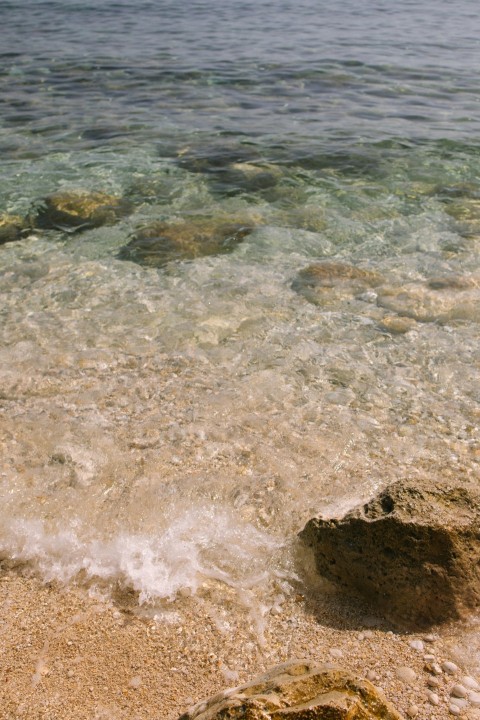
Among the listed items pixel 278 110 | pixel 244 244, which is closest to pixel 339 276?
pixel 244 244

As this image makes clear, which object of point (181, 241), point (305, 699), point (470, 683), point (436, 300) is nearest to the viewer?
point (305, 699)

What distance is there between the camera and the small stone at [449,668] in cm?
298

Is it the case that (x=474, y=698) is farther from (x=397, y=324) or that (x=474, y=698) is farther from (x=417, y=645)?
(x=397, y=324)

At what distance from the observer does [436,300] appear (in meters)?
6.58

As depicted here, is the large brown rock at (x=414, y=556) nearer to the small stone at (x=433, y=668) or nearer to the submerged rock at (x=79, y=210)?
the small stone at (x=433, y=668)

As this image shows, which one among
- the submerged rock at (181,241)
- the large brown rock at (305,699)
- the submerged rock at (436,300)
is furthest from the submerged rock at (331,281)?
the large brown rock at (305,699)

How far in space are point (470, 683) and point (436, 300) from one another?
434 cm

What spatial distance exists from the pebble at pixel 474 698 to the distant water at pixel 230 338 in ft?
3.35

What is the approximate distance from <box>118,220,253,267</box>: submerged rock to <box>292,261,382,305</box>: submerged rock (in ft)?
3.85

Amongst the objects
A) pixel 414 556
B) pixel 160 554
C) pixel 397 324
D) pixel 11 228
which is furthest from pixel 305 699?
pixel 11 228

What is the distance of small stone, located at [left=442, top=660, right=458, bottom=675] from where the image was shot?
298 centimetres

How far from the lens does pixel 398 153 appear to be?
11.2 m

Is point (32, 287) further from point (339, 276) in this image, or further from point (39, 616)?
point (39, 616)

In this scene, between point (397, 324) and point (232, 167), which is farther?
point (232, 167)
